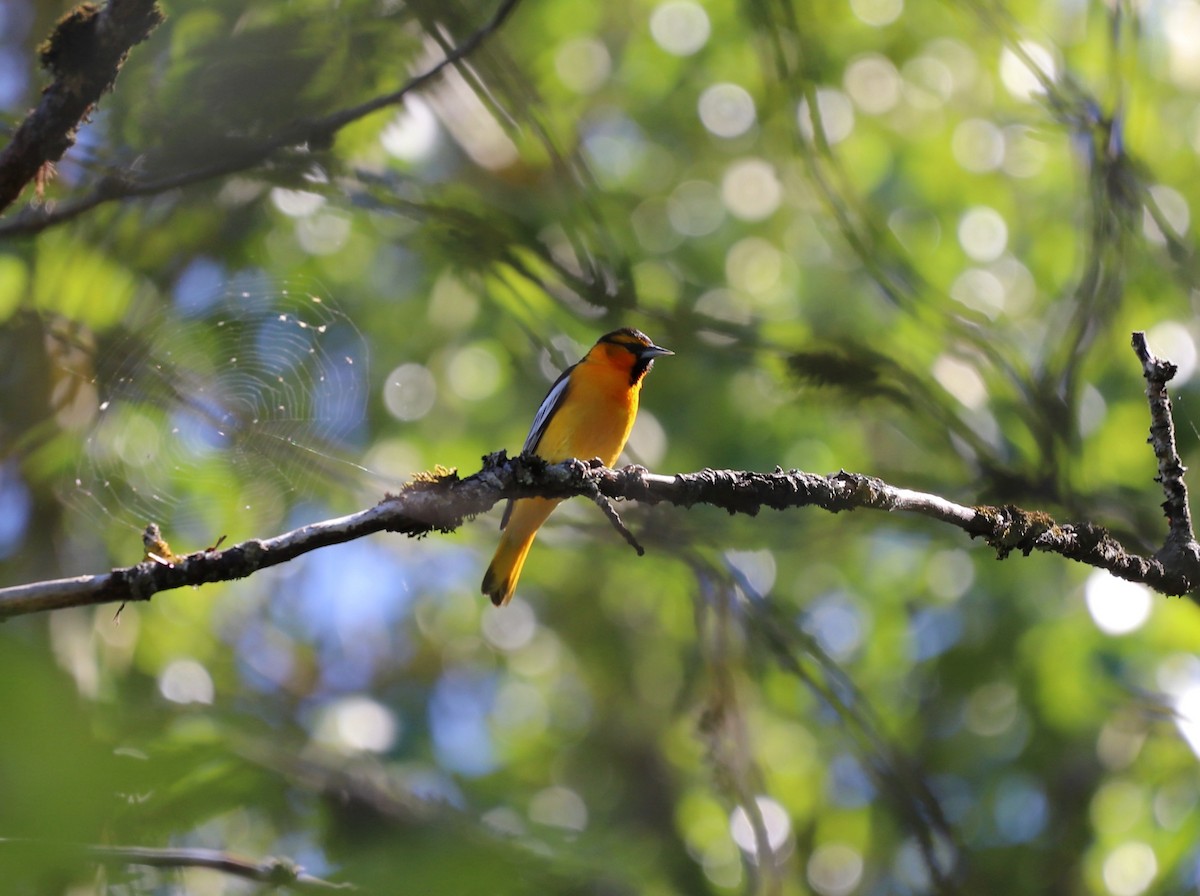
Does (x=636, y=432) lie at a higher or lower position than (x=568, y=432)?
higher

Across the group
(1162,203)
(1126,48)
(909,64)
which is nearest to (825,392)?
(1126,48)

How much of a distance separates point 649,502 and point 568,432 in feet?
9.36

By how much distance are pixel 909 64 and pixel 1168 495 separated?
22.5 feet

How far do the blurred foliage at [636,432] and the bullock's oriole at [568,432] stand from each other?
454mm

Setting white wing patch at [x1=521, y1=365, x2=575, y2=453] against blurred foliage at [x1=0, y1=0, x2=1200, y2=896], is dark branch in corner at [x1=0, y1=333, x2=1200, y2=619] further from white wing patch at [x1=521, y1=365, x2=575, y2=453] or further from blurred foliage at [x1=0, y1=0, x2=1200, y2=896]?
white wing patch at [x1=521, y1=365, x2=575, y2=453]

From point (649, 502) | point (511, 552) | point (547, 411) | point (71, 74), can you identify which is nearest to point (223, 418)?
point (71, 74)

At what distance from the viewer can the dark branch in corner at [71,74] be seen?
9.87ft

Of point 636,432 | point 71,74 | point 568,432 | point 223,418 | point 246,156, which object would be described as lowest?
point 223,418

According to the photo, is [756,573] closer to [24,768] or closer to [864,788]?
[864,788]

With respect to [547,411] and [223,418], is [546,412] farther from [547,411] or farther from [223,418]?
[223,418]

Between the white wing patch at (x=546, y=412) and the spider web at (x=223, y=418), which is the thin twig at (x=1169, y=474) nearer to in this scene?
the spider web at (x=223, y=418)

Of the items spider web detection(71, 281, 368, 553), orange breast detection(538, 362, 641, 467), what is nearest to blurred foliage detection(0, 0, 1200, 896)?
spider web detection(71, 281, 368, 553)

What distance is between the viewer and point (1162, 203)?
19.5 ft

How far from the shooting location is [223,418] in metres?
3.62
